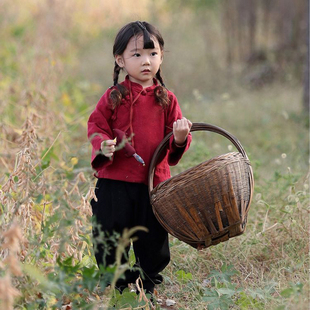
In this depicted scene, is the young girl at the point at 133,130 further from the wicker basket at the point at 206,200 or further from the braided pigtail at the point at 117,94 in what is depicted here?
the wicker basket at the point at 206,200

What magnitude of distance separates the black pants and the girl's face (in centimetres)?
57

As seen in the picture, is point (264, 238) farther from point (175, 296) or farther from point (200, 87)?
point (200, 87)

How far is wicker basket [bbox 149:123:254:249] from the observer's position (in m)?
2.68

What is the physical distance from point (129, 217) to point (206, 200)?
18.9 inches

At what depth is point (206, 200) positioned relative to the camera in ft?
8.91

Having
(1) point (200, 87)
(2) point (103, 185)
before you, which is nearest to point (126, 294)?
(2) point (103, 185)

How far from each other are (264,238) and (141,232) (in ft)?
3.45

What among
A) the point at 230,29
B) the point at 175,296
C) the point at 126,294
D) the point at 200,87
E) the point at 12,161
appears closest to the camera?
the point at 126,294

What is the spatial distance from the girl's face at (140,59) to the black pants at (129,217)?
570mm

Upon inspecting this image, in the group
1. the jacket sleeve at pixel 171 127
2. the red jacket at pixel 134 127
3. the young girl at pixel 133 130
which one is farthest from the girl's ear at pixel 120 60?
the jacket sleeve at pixel 171 127

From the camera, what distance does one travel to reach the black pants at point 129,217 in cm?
296

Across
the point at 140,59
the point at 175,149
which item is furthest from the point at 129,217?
the point at 140,59

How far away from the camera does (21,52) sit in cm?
817

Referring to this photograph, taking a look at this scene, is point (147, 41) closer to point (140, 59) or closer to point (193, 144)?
point (140, 59)
